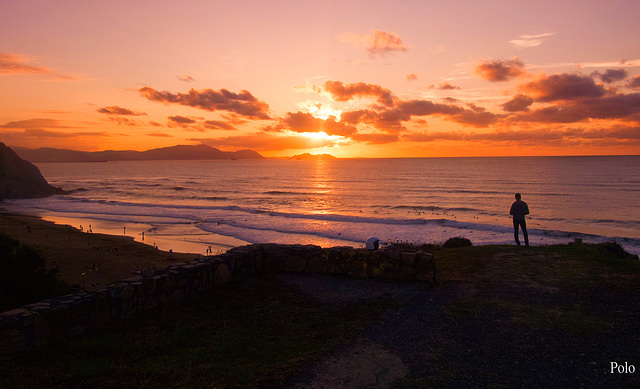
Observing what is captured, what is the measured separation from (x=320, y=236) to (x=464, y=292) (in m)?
18.3

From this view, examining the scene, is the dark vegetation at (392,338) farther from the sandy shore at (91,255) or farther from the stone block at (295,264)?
the sandy shore at (91,255)

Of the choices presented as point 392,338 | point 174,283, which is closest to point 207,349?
point 174,283

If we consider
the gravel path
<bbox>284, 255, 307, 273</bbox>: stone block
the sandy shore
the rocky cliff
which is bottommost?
the sandy shore

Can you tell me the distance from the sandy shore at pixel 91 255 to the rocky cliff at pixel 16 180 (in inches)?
1205

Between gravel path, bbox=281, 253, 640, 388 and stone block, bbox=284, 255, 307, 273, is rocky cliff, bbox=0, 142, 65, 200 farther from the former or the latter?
gravel path, bbox=281, 253, 640, 388

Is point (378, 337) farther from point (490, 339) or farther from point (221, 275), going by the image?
point (221, 275)

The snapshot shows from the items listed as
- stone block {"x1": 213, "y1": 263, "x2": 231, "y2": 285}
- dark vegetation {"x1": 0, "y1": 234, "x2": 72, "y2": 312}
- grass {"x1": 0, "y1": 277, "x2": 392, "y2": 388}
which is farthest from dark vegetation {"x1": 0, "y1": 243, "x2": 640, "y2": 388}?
dark vegetation {"x1": 0, "y1": 234, "x2": 72, "y2": 312}

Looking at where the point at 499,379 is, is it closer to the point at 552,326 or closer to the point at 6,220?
the point at 552,326

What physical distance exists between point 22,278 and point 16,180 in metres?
56.5

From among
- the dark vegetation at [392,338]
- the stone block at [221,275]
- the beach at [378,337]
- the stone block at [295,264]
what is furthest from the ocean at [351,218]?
the dark vegetation at [392,338]

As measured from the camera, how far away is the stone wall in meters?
6.23

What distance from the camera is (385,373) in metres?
5.77

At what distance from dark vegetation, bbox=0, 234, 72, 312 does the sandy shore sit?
1.99 m

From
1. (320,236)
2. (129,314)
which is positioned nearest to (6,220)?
(320,236)
